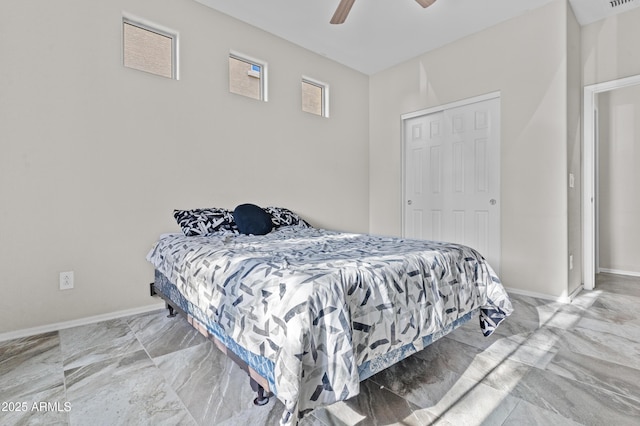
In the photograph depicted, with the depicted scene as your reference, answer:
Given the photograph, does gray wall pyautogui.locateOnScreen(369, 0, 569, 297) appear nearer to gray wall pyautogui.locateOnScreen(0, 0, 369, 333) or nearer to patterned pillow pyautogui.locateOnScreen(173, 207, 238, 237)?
gray wall pyautogui.locateOnScreen(0, 0, 369, 333)

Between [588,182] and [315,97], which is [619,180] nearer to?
[588,182]

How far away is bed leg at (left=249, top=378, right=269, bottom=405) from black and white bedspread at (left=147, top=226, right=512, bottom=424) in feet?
0.44

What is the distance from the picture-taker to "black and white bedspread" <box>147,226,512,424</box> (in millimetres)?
1093

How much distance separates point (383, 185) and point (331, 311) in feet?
11.3

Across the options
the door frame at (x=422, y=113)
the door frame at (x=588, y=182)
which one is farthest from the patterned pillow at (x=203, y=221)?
the door frame at (x=588, y=182)

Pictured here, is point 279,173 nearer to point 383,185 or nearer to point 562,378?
point 383,185

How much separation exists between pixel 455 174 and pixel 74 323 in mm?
3784

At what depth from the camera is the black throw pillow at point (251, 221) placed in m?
2.59

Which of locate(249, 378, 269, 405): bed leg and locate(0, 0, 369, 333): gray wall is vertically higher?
locate(0, 0, 369, 333): gray wall

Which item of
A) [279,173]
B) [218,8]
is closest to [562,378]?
[279,173]

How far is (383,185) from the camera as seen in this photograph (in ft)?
14.4

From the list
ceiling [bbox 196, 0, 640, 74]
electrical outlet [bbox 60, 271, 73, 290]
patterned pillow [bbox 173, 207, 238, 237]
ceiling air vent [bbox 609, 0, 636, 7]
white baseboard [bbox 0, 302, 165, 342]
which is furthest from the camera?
ceiling [bbox 196, 0, 640, 74]

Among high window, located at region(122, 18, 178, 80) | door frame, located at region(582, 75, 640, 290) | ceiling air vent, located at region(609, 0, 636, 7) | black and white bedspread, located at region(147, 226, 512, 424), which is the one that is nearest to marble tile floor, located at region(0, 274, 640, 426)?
black and white bedspread, located at region(147, 226, 512, 424)

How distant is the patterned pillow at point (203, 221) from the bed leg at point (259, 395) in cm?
139
